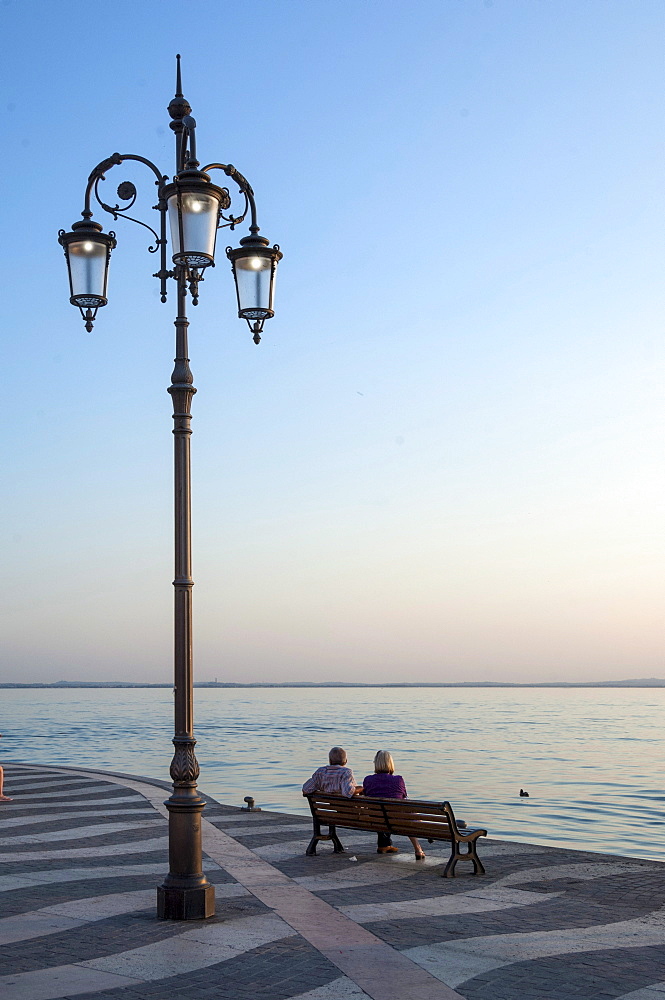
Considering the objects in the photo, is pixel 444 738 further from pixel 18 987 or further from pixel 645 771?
pixel 18 987

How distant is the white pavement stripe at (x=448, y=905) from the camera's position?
28.4ft

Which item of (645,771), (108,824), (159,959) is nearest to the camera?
(159,959)

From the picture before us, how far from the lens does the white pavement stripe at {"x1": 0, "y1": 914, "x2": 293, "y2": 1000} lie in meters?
6.49

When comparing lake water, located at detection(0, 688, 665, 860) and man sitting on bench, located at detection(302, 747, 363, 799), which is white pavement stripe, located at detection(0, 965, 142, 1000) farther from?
lake water, located at detection(0, 688, 665, 860)

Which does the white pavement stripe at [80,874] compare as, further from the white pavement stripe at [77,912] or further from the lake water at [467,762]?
the lake water at [467,762]

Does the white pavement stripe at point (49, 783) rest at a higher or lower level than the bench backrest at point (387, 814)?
lower

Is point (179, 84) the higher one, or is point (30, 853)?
point (179, 84)

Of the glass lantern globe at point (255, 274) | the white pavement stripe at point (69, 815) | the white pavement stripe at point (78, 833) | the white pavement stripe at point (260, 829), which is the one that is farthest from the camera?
the white pavement stripe at point (69, 815)

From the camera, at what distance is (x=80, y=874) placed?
1042cm

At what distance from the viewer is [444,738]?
54.9 m

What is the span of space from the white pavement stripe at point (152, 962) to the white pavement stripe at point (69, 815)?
22.4 ft

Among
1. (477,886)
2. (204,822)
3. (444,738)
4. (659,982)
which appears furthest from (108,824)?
(444,738)

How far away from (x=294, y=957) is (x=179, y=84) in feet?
24.6

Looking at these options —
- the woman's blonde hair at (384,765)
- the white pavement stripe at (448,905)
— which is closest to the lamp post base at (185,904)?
the white pavement stripe at (448,905)
